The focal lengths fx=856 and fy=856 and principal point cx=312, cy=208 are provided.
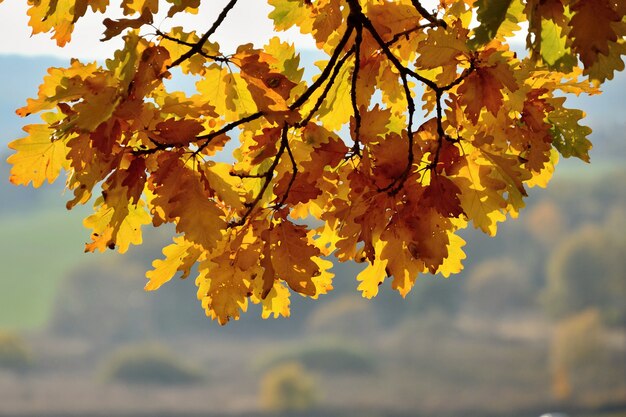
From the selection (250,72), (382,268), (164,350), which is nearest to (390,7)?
(250,72)

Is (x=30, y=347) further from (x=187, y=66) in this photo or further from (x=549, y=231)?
(x=187, y=66)

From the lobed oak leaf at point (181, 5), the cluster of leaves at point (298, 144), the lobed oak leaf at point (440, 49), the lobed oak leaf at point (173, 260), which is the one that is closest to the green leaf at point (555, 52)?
the cluster of leaves at point (298, 144)

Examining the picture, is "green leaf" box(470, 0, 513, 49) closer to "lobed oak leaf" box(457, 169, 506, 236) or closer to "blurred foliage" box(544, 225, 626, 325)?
"lobed oak leaf" box(457, 169, 506, 236)

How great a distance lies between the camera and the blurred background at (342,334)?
1298cm

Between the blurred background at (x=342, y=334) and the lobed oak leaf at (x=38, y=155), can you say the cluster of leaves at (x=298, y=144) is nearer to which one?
the lobed oak leaf at (x=38, y=155)

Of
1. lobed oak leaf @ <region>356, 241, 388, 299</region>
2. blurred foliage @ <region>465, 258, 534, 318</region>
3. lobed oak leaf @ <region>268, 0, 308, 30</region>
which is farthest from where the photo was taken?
blurred foliage @ <region>465, 258, 534, 318</region>

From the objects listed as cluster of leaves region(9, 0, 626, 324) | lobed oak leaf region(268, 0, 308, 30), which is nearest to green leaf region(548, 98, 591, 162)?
cluster of leaves region(9, 0, 626, 324)

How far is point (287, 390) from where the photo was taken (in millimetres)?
13961

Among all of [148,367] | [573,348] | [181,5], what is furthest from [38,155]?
[573,348]

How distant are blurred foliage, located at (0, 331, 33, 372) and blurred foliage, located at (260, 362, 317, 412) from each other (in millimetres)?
3707

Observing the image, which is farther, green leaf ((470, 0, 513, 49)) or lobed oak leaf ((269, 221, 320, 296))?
lobed oak leaf ((269, 221, 320, 296))

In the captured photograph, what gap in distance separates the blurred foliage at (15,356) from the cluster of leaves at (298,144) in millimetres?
13185

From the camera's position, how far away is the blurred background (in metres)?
13.0

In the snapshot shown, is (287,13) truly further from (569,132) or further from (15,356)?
(15,356)
